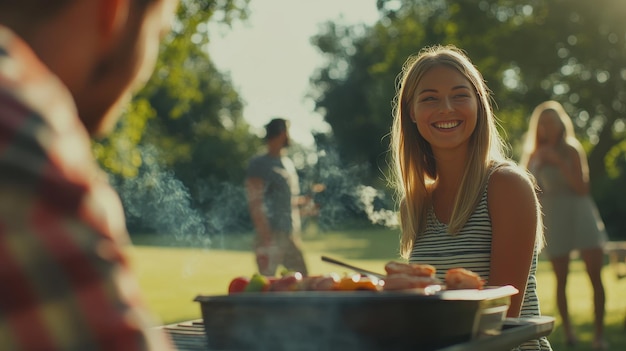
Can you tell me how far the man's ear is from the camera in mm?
912

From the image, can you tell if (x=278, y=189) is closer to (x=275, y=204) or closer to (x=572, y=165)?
(x=275, y=204)

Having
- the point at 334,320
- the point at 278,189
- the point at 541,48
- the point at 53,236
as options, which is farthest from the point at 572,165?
the point at 541,48

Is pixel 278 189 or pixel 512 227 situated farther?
pixel 278 189

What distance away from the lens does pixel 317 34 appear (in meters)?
60.1

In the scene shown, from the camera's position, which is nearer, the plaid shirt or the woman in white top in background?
the plaid shirt

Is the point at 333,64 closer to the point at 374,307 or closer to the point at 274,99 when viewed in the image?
the point at 274,99

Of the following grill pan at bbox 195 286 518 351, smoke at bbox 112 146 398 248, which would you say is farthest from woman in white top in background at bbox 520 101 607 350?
grill pan at bbox 195 286 518 351

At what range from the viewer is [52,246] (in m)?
0.69

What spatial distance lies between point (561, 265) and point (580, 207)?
556 millimetres

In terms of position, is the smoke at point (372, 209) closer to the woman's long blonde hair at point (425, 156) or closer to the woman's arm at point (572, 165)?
the woman's long blonde hair at point (425, 156)

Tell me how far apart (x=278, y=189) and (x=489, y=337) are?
255 inches

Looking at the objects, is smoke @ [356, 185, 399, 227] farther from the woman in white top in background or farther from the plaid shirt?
the woman in white top in background

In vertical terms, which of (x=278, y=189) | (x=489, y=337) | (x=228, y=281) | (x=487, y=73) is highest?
(x=487, y=73)

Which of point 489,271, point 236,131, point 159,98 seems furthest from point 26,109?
point 159,98
